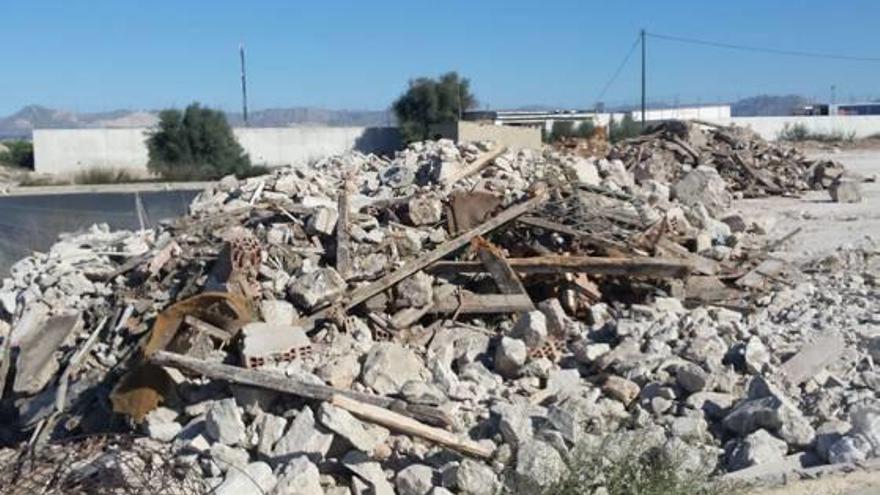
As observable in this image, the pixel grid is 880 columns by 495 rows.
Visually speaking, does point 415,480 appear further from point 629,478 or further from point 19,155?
point 19,155

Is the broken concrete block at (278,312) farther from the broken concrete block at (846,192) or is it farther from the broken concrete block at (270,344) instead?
the broken concrete block at (846,192)

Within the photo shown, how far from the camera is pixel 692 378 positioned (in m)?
7.80

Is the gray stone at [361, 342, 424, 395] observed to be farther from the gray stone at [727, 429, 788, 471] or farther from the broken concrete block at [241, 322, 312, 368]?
the gray stone at [727, 429, 788, 471]

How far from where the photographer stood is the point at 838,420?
23.4ft

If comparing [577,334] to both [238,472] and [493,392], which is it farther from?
[238,472]

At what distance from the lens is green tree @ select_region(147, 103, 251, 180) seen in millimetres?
54250

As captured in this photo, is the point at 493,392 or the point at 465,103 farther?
the point at 465,103

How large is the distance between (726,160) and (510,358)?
44.2 ft

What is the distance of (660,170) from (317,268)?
10299mm

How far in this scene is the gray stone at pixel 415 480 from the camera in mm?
6586

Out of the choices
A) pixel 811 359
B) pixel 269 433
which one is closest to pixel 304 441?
pixel 269 433

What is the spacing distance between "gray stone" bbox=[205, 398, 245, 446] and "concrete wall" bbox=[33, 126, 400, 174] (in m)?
46.2

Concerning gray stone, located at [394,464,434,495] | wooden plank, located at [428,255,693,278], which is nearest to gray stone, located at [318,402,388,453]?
gray stone, located at [394,464,434,495]

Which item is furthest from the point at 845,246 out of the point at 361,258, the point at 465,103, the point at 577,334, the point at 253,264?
the point at 465,103
